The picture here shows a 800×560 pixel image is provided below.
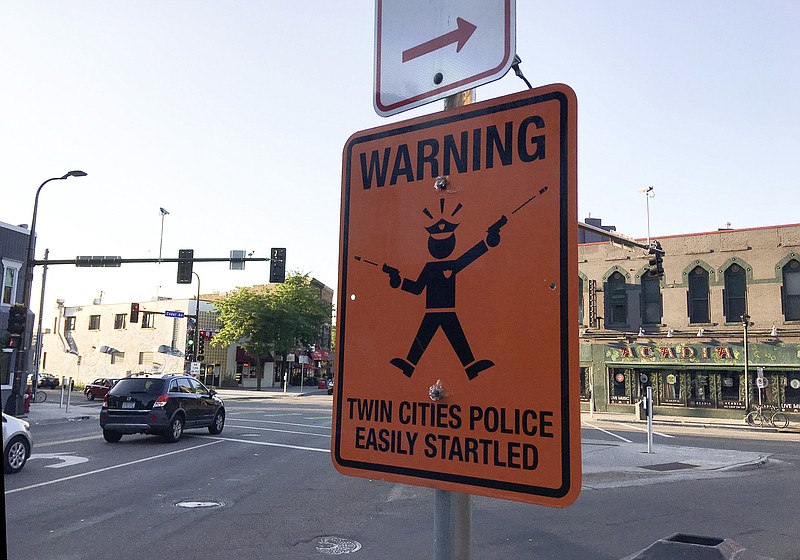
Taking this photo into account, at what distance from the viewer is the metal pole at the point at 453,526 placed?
1724 mm

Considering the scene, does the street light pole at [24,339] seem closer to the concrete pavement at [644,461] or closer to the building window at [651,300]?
the concrete pavement at [644,461]

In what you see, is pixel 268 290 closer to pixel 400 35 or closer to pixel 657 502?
pixel 657 502

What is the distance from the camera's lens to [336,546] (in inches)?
295

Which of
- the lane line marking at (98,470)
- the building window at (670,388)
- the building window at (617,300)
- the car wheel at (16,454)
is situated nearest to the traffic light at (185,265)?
the lane line marking at (98,470)

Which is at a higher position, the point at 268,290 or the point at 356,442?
the point at 268,290

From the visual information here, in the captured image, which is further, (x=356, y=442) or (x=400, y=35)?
(x=400, y=35)

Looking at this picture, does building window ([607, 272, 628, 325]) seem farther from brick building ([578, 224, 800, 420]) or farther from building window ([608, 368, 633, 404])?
building window ([608, 368, 633, 404])

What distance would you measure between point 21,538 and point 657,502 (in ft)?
29.7

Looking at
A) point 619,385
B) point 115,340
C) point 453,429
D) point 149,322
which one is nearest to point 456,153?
point 453,429

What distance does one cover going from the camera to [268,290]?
62.1 m

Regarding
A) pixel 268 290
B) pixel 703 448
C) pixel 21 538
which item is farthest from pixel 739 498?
pixel 268 290

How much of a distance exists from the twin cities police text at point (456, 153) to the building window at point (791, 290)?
33966 millimetres

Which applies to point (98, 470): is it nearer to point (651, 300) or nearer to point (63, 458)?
point (63, 458)

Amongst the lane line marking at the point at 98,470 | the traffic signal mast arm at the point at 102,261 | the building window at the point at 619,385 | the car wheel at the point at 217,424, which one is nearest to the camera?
the lane line marking at the point at 98,470
